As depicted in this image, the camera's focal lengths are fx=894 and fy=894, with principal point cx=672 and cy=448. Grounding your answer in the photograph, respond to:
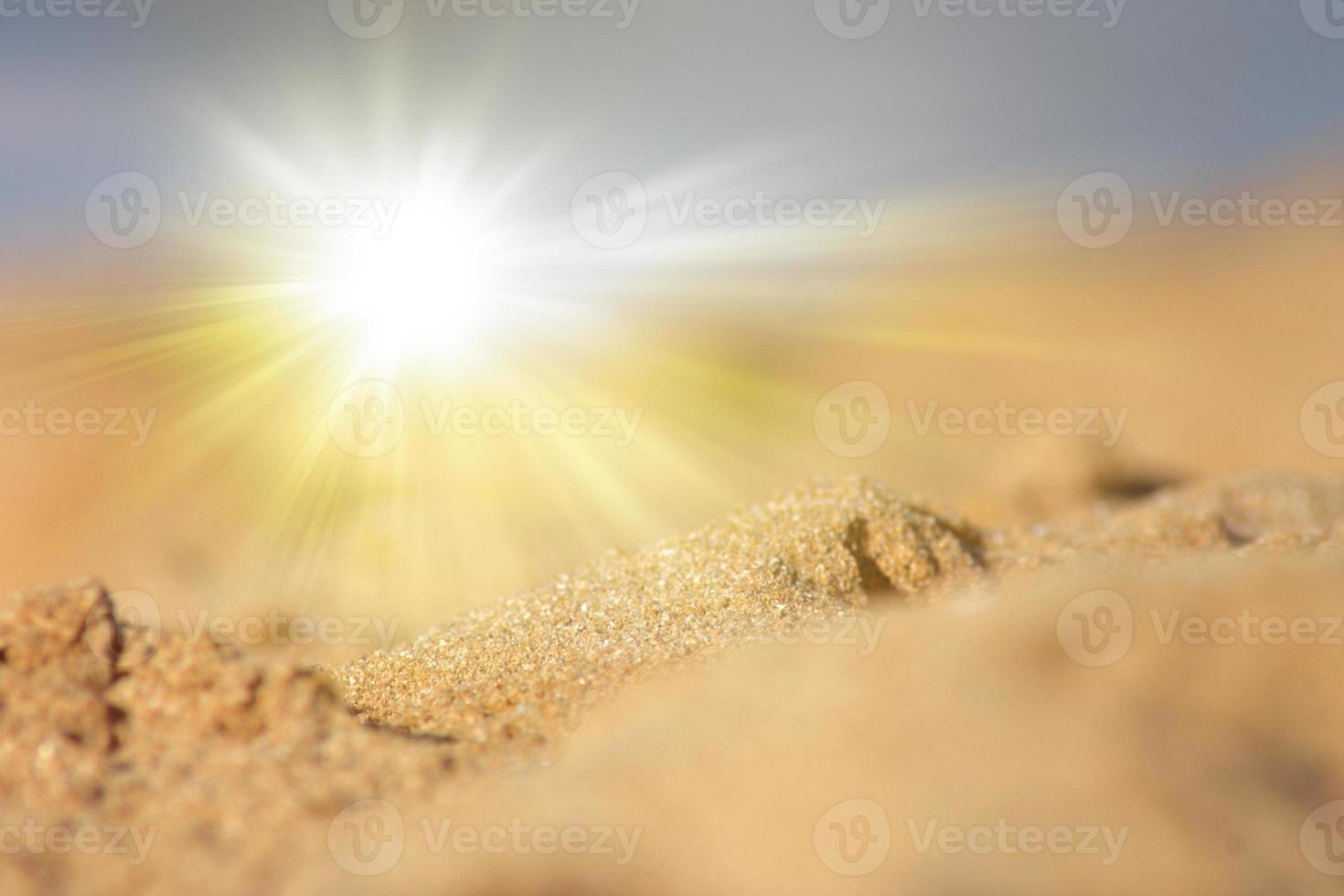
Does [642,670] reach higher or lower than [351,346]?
lower

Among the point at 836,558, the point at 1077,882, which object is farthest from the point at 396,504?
the point at 1077,882

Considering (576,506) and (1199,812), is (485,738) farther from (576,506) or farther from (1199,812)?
(576,506)

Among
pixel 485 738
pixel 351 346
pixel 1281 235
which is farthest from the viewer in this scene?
pixel 1281 235

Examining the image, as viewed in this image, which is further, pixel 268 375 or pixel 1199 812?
pixel 268 375

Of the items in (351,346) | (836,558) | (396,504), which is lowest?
(836,558)

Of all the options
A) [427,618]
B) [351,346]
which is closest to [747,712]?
[427,618]

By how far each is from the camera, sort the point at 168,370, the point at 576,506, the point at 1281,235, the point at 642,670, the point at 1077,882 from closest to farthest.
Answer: the point at 1077,882
the point at 642,670
the point at 168,370
the point at 576,506
the point at 1281,235

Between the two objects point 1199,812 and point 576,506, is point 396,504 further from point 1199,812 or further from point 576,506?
point 1199,812
